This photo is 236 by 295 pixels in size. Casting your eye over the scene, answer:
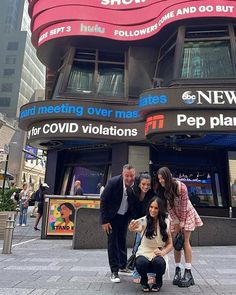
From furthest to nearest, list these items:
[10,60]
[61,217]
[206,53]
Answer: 1. [10,60]
2. [206,53]
3. [61,217]

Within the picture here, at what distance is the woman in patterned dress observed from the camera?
187 inches

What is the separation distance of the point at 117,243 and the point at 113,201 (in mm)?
726

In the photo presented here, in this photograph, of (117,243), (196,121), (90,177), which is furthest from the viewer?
(90,177)

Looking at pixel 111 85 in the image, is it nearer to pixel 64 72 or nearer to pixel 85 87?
pixel 85 87

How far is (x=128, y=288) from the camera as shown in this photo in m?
4.58

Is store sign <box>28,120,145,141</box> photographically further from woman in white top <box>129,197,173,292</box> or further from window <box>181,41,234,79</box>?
woman in white top <box>129,197,173,292</box>

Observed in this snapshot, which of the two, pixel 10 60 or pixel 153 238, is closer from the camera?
pixel 153 238

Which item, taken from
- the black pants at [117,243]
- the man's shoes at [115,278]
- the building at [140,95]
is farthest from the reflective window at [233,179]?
the man's shoes at [115,278]

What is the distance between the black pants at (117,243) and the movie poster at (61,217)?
5796mm

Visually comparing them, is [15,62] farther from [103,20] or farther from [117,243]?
[117,243]

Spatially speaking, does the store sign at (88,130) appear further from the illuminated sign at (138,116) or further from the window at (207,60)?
the window at (207,60)

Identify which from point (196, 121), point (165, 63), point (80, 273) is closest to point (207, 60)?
point (165, 63)

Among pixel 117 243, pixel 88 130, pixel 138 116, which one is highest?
pixel 138 116

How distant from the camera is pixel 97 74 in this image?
17.3 meters
